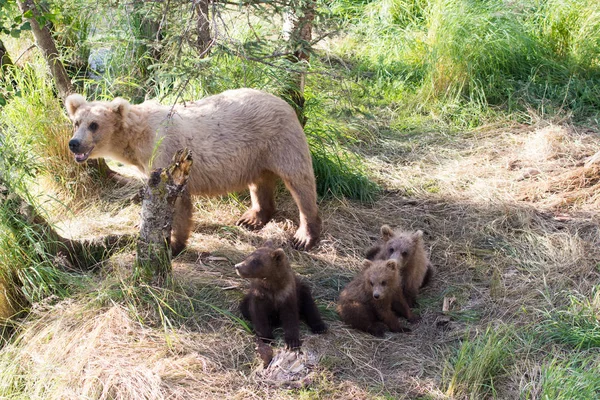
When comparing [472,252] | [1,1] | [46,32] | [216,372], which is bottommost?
[472,252]

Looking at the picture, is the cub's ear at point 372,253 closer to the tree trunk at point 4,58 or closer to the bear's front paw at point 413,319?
the bear's front paw at point 413,319

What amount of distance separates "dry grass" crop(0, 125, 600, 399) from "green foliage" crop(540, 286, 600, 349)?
Result: 0.54 feet

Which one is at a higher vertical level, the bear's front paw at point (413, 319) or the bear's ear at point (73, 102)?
the bear's ear at point (73, 102)

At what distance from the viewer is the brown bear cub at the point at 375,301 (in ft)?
17.0

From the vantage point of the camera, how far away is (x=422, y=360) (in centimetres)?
486

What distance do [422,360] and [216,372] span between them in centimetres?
142

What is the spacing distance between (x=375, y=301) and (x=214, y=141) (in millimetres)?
2138

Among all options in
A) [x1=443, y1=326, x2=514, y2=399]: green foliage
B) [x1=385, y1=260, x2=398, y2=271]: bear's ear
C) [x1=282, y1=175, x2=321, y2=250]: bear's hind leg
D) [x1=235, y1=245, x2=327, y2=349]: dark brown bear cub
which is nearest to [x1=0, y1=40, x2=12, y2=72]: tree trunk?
[x1=282, y1=175, x2=321, y2=250]: bear's hind leg

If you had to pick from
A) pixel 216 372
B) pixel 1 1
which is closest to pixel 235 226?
pixel 216 372

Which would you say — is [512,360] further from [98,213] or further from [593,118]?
[593,118]

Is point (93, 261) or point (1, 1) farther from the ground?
point (1, 1)

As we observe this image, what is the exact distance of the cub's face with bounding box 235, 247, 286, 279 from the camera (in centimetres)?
500

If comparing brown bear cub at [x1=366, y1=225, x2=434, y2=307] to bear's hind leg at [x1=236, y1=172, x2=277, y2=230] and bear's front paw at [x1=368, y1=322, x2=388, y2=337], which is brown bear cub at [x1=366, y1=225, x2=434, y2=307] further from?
bear's hind leg at [x1=236, y1=172, x2=277, y2=230]

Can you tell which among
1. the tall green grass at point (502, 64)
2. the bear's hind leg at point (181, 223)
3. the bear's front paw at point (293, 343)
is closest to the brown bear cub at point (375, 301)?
the bear's front paw at point (293, 343)
